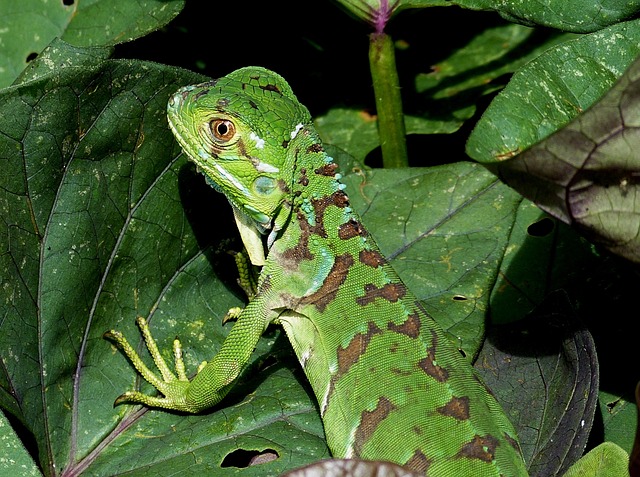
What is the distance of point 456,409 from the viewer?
3.56 m

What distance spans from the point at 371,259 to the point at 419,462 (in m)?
0.92

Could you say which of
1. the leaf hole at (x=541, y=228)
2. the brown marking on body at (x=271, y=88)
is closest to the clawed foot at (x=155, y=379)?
the brown marking on body at (x=271, y=88)

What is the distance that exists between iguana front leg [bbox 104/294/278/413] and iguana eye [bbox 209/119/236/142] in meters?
0.74

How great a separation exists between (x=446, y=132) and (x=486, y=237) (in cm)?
99

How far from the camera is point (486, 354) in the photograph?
402 cm

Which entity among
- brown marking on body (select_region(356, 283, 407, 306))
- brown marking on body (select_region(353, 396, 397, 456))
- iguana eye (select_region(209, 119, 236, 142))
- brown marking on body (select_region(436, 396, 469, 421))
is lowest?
brown marking on body (select_region(353, 396, 397, 456))

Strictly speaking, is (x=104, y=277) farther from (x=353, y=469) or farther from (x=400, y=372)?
(x=353, y=469)

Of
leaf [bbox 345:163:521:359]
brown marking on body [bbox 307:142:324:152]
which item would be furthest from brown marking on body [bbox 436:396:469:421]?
brown marking on body [bbox 307:142:324:152]

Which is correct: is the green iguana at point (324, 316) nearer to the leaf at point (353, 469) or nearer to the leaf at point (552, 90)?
the leaf at point (552, 90)

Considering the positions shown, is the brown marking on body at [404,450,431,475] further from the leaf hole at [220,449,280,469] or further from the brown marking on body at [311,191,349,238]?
the brown marking on body at [311,191,349,238]

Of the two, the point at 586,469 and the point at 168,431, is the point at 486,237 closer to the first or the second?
the point at 586,469

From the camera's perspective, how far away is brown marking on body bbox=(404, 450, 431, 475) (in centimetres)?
347

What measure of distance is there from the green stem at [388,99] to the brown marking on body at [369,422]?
1563 millimetres

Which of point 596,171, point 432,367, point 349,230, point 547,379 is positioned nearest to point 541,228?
point 547,379
